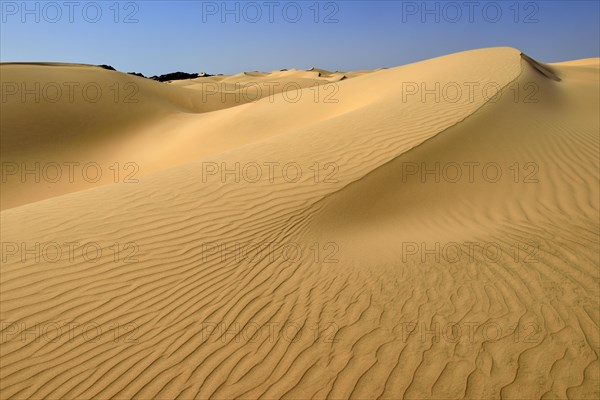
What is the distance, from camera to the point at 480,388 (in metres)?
2.80

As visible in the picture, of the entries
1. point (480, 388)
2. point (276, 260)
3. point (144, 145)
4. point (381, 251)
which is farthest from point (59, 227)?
point (144, 145)

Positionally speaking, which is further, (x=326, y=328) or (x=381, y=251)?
(x=381, y=251)

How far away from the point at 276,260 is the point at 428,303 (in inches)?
69.8

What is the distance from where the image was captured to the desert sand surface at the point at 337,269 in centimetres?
308

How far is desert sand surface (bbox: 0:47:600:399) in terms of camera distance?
3.08m

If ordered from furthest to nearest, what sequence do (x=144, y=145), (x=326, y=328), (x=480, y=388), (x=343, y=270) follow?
1. (x=144, y=145)
2. (x=343, y=270)
3. (x=326, y=328)
4. (x=480, y=388)

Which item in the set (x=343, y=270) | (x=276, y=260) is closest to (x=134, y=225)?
(x=276, y=260)

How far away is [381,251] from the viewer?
489cm

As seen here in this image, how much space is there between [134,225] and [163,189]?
1.34 meters

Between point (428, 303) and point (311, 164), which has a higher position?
point (311, 164)

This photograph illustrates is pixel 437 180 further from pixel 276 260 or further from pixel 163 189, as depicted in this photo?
pixel 163 189

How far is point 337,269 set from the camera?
14.8 ft

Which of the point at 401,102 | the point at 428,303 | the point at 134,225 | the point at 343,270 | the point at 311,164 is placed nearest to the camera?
the point at 428,303

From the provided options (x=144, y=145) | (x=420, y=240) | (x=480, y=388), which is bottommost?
(x=480, y=388)
